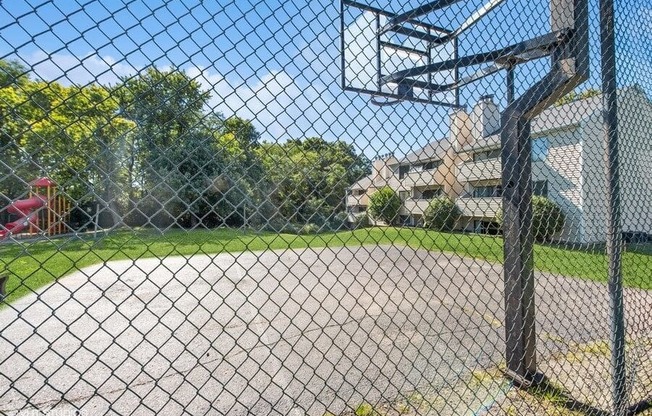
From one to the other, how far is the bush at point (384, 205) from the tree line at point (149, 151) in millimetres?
607

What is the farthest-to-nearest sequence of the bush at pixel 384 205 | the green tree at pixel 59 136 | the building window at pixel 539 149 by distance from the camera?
the building window at pixel 539 149 < the bush at pixel 384 205 < the green tree at pixel 59 136

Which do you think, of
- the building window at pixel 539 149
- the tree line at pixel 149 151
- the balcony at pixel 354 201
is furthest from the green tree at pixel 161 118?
the building window at pixel 539 149

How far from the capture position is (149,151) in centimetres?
126

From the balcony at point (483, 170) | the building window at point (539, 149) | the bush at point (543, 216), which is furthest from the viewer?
the building window at point (539, 149)

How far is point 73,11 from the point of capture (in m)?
0.93

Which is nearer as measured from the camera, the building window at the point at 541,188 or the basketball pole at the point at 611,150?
the basketball pole at the point at 611,150

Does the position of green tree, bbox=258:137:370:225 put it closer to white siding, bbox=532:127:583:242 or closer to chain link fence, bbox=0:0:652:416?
chain link fence, bbox=0:0:652:416

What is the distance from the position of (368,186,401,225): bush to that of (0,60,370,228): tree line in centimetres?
61

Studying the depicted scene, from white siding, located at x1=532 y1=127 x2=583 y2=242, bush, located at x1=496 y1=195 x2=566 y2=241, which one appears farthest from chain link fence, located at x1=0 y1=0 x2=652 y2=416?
bush, located at x1=496 y1=195 x2=566 y2=241

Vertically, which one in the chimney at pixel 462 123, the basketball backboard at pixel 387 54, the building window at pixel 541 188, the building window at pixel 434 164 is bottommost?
the building window at pixel 541 188

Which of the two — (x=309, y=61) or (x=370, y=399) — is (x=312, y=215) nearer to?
(x=309, y=61)

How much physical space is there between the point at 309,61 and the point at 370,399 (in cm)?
195

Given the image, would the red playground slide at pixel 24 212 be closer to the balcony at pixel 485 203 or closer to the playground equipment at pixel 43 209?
the playground equipment at pixel 43 209

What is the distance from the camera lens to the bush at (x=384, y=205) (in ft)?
7.51
